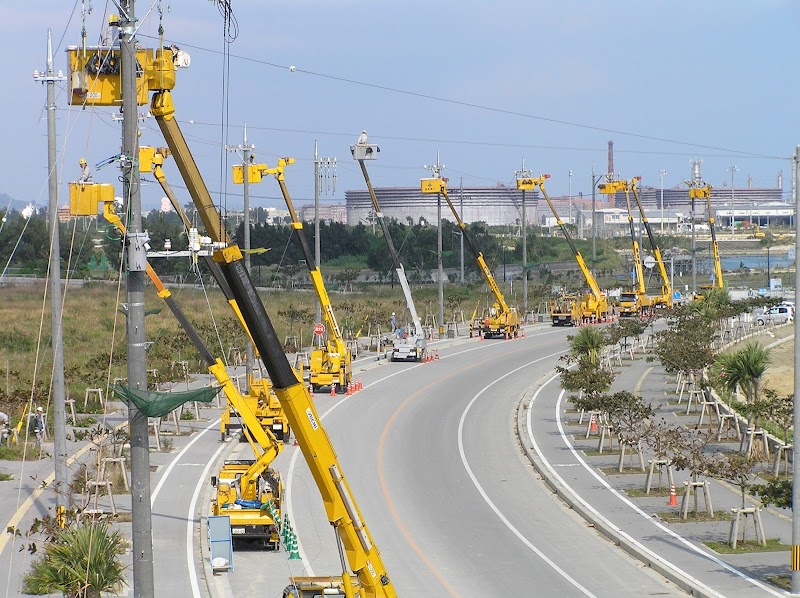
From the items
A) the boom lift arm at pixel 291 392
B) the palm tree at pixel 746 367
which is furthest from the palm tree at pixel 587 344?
the boom lift arm at pixel 291 392

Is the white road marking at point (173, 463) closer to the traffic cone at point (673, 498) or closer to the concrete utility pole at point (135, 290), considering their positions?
the traffic cone at point (673, 498)

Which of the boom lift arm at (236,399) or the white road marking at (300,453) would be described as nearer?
the boom lift arm at (236,399)

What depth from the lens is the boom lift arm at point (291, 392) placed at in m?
15.4

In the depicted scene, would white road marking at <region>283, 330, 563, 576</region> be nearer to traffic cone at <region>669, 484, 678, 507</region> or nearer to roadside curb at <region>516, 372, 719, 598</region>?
roadside curb at <region>516, 372, 719, 598</region>

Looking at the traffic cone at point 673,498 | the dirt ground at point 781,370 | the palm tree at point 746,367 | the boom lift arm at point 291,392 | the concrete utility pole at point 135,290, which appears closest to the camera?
the concrete utility pole at point 135,290

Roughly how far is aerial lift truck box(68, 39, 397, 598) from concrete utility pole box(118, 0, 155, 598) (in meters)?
0.66

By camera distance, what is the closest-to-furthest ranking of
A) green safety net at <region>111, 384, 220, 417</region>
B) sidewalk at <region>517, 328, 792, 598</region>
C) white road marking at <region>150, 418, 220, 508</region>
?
green safety net at <region>111, 384, 220, 417</region> → sidewalk at <region>517, 328, 792, 598</region> → white road marking at <region>150, 418, 220, 508</region>

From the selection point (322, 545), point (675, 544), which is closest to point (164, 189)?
point (322, 545)

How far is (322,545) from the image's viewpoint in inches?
1006

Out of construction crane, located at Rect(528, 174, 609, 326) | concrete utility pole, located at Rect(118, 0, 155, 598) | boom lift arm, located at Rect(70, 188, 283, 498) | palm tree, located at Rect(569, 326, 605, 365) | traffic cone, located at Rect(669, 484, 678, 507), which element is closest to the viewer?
concrete utility pole, located at Rect(118, 0, 155, 598)

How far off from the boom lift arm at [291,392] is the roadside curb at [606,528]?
7.26 m

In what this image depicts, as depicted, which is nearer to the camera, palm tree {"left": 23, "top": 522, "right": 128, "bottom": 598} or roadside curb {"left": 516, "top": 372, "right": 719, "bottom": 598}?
palm tree {"left": 23, "top": 522, "right": 128, "bottom": 598}

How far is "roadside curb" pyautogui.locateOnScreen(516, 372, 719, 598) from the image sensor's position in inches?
875

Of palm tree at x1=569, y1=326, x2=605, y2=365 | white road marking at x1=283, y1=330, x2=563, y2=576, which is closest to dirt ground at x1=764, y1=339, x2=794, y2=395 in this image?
palm tree at x1=569, y1=326, x2=605, y2=365
